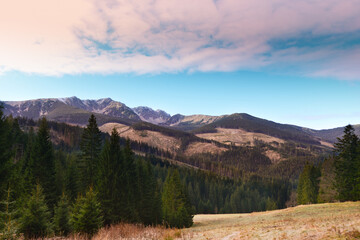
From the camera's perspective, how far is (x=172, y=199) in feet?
170

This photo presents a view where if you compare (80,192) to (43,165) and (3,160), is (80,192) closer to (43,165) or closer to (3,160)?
(43,165)

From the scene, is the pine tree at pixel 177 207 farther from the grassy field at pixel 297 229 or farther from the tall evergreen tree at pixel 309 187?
the tall evergreen tree at pixel 309 187

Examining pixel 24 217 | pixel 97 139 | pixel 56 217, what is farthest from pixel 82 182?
pixel 24 217

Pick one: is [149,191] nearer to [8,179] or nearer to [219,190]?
[8,179]

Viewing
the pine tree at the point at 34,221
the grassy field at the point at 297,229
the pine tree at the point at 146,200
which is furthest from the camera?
the pine tree at the point at 146,200

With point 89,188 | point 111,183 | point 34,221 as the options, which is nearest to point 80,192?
point 89,188

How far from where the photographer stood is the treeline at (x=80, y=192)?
17.4 m

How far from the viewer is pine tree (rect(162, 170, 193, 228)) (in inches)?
1907

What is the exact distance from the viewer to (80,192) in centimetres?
3162

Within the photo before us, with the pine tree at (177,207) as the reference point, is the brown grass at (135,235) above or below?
above

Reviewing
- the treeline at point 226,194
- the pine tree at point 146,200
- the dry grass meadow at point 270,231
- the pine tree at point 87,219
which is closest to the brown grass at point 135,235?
the dry grass meadow at point 270,231

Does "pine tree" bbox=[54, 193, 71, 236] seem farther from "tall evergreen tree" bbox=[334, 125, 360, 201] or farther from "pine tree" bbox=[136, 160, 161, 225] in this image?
"tall evergreen tree" bbox=[334, 125, 360, 201]

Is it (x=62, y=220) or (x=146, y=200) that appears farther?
(x=146, y=200)

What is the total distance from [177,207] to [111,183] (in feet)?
79.0
